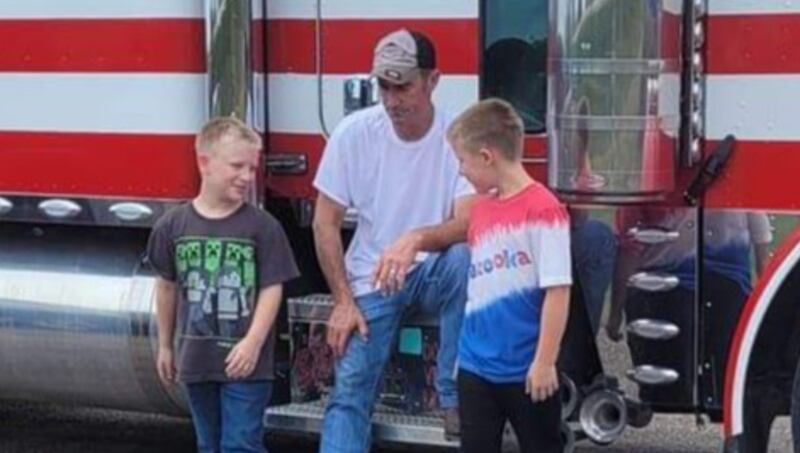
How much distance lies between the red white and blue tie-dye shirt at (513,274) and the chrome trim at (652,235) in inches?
20.2

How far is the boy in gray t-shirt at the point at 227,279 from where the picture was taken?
522cm

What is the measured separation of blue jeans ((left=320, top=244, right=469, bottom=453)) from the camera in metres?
5.52

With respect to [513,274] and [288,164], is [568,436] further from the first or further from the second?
[288,164]

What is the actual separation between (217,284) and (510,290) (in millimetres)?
905

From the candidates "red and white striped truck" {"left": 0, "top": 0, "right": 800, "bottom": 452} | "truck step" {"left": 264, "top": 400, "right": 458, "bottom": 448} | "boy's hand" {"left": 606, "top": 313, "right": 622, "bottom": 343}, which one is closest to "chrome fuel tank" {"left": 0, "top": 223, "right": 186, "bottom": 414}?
"red and white striped truck" {"left": 0, "top": 0, "right": 800, "bottom": 452}

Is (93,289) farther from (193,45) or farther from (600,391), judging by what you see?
(600,391)

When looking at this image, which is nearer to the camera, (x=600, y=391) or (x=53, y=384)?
(x=600, y=391)

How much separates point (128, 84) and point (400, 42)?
1.12 metres

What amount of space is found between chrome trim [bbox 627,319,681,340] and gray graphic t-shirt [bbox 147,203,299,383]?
3.26 feet

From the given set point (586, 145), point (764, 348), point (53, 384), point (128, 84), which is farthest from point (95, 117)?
point (764, 348)

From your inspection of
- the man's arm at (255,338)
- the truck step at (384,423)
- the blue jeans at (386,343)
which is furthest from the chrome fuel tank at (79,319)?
the man's arm at (255,338)

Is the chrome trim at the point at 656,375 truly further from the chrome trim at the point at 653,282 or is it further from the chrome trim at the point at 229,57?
the chrome trim at the point at 229,57

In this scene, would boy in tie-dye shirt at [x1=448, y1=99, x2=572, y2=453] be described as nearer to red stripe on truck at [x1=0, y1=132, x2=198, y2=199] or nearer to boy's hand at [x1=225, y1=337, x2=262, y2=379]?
boy's hand at [x1=225, y1=337, x2=262, y2=379]

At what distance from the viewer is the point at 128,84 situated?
19.7 feet
